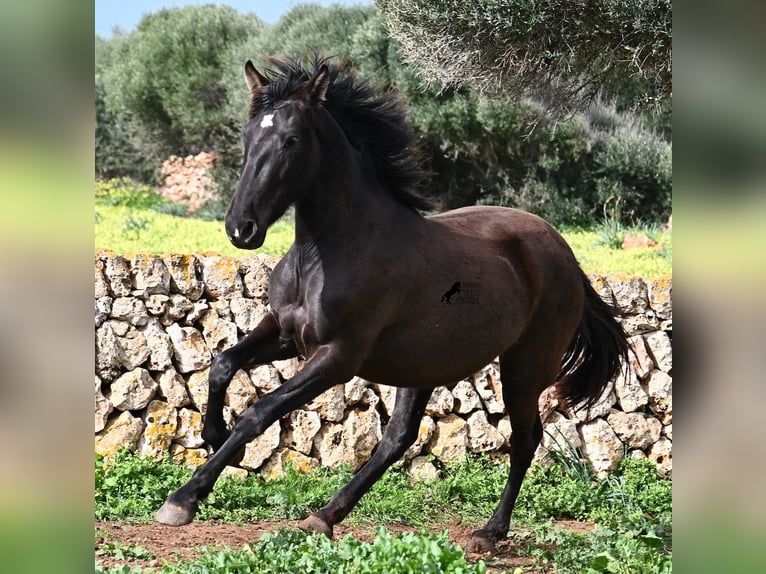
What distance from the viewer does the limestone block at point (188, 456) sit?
6215mm

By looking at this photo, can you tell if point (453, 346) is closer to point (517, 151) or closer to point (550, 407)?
point (550, 407)

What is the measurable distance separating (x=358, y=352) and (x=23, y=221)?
83.3 inches

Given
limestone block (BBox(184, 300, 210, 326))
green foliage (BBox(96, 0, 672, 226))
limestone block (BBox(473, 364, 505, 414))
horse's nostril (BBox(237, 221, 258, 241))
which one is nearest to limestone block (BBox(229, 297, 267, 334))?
limestone block (BBox(184, 300, 210, 326))

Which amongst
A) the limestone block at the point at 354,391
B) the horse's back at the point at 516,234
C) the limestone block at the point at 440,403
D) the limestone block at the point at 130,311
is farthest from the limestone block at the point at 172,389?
the horse's back at the point at 516,234

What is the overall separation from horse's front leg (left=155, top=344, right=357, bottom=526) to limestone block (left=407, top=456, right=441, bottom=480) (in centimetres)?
282

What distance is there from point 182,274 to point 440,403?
7.06ft

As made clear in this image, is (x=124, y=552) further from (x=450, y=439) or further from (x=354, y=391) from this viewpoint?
(x=450, y=439)

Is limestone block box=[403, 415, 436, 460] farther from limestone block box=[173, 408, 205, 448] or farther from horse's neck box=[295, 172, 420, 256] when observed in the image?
horse's neck box=[295, 172, 420, 256]

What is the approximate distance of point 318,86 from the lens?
3.89 meters

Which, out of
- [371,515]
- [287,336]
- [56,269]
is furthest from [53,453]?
[371,515]

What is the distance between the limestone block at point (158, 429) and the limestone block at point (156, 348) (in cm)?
27

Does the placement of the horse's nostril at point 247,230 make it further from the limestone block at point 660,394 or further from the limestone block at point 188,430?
the limestone block at point 660,394

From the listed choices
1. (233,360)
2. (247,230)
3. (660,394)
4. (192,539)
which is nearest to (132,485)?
(192,539)

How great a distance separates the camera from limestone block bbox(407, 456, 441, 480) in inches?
257
